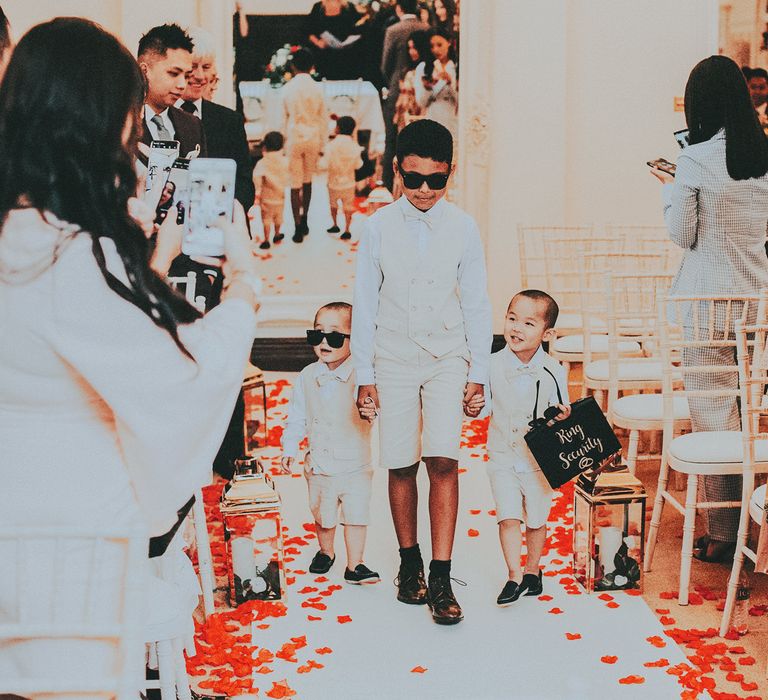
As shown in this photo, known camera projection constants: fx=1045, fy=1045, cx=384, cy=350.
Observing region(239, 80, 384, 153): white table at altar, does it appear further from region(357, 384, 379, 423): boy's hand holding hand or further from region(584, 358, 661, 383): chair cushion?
region(357, 384, 379, 423): boy's hand holding hand

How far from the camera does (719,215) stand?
4168 mm

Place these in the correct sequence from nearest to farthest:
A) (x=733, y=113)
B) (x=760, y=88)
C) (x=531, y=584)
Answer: (x=531, y=584), (x=733, y=113), (x=760, y=88)

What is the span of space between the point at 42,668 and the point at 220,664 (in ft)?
5.41

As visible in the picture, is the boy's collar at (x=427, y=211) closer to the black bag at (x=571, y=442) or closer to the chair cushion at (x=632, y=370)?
the black bag at (x=571, y=442)

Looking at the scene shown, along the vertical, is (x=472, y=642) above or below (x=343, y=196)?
below

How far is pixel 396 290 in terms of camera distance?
11.8 ft

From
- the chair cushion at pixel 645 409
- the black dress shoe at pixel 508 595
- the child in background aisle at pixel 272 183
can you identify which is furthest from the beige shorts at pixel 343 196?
the black dress shoe at pixel 508 595

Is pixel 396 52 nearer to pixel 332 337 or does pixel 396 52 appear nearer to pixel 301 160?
pixel 301 160

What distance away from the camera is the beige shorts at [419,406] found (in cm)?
357

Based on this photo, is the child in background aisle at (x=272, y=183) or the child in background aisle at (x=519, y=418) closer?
the child in background aisle at (x=519, y=418)

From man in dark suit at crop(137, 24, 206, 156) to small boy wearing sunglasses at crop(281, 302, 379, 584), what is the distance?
34.8 inches

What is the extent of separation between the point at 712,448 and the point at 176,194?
234 cm

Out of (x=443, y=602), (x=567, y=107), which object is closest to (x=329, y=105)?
(x=567, y=107)

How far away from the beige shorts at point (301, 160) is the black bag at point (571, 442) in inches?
184
